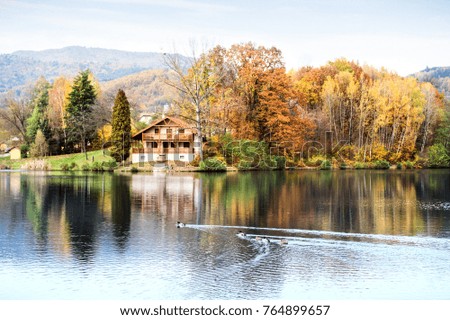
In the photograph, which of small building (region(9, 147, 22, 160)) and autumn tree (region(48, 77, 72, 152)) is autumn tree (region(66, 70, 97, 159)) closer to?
autumn tree (region(48, 77, 72, 152))

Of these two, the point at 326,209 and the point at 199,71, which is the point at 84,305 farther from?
the point at 199,71

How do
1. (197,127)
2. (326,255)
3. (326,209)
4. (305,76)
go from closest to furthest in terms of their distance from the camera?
(326,255)
(326,209)
(197,127)
(305,76)

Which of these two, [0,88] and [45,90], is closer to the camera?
[45,90]

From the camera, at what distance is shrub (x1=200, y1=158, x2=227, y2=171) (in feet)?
153

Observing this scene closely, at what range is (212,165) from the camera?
4703cm

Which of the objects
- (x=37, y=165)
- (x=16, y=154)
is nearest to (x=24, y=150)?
(x=16, y=154)

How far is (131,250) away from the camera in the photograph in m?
15.6

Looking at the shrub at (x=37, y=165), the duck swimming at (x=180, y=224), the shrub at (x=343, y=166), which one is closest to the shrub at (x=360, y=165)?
the shrub at (x=343, y=166)

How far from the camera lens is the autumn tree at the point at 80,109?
56.7 metres

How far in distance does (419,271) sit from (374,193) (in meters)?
16.5

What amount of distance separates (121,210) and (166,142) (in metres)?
29.6

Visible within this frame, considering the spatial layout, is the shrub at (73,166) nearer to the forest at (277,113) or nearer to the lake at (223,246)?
the forest at (277,113)

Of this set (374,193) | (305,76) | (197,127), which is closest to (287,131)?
(197,127)

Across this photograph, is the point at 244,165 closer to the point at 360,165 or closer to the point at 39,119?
the point at 360,165
